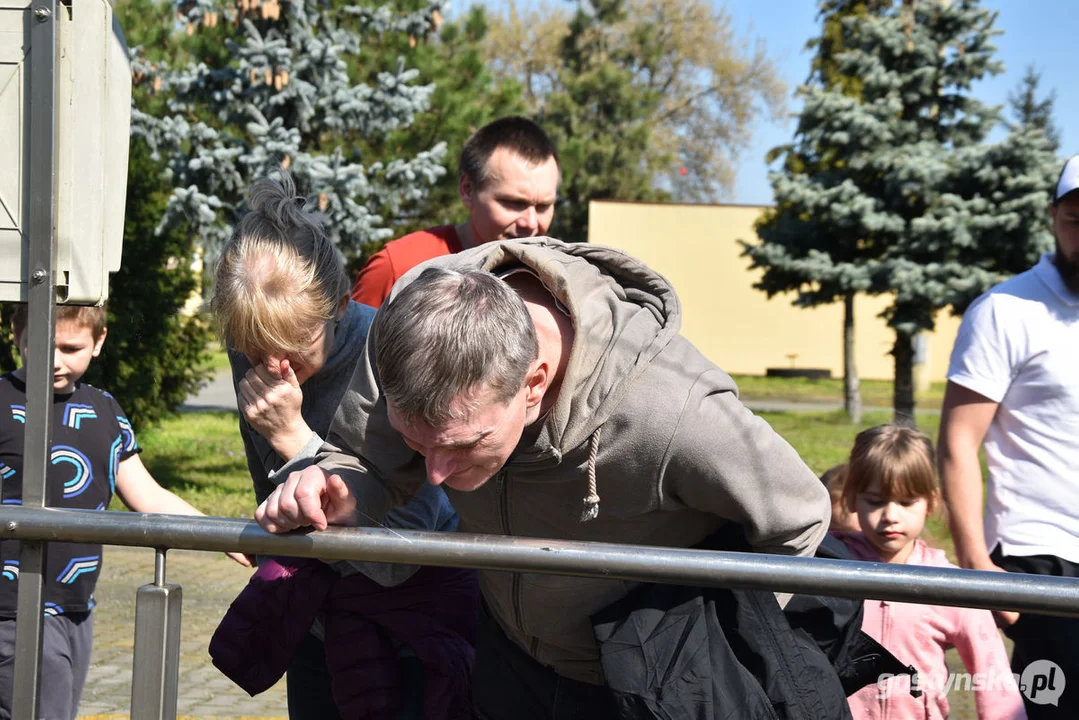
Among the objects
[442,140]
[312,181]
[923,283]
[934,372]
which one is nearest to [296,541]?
[312,181]

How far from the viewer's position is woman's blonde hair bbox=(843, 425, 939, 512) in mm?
3223

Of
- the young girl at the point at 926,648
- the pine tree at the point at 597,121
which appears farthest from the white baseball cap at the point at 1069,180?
the pine tree at the point at 597,121

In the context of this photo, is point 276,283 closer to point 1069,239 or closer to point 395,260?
point 395,260

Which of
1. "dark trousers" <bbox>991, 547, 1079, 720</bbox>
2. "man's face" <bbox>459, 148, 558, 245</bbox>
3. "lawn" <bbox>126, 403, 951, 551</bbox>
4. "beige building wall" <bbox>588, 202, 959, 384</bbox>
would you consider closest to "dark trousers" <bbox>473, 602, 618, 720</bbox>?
"dark trousers" <bbox>991, 547, 1079, 720</bbox>

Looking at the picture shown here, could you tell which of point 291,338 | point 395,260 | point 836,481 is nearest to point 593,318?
point 291,338

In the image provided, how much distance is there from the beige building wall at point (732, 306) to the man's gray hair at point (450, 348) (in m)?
26.2

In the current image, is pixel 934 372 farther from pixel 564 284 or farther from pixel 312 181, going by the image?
pixel 564 284

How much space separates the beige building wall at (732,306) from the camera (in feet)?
92.6

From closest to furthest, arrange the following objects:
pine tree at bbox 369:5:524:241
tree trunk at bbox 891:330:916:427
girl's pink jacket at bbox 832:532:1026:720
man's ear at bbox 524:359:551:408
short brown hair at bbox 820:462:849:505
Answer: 1. man's ear at bbox 524:359:551:408
2. girl's pink jacket at bbox 832:532:1026:720
3. short brown hair at bbox 820:462:849:505
4. pine tree at bbox 369:5:524:241
5. tree trunk at bbox 891:330:916:427

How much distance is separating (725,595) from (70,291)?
3.87 ft

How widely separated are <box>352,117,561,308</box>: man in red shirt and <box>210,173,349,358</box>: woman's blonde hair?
107 centimetres

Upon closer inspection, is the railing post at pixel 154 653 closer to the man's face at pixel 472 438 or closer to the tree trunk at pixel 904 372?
the man's face at pixel 472 438

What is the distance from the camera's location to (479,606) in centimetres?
230

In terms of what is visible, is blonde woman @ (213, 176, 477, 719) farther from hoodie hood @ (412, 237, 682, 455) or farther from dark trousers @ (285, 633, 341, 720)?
hoodie hood @ (412, 237, 682, 455)
